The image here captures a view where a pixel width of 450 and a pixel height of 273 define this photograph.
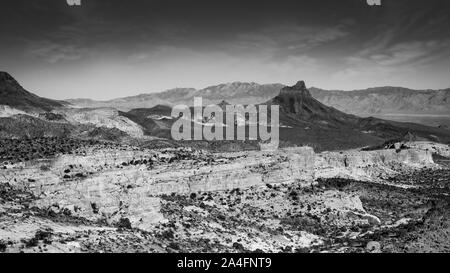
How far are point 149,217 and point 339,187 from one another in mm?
56040

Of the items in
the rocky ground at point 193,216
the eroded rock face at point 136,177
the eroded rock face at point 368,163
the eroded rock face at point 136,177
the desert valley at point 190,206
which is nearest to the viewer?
the rocky ground at point 193,216

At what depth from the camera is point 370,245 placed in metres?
60.7

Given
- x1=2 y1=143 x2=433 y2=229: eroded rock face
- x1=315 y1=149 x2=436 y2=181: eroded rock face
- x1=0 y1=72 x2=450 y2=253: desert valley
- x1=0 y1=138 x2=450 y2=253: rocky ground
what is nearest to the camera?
x1=0 y1=138 x2=450 y2=253: rocky ground

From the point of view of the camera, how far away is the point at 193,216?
67312 millimetres

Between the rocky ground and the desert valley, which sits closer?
the rocky ground

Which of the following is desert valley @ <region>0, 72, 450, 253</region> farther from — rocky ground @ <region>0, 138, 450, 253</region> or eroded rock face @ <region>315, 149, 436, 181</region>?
eroded rock face @ <region>315, 149, 436, 181</region>

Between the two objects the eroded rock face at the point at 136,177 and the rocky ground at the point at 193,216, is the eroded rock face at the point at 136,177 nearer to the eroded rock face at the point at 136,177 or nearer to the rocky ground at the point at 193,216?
the eroded rock face at the point at 136,177

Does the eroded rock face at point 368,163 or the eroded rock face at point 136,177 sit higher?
the eroded rock face at point 136,177

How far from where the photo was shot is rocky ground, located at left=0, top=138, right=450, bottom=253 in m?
50.1

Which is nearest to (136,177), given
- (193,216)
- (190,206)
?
(190,206)

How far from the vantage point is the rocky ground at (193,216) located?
50.1 metres

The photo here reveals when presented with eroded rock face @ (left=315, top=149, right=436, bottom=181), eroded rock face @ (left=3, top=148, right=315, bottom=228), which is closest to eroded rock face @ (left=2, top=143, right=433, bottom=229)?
eroded rock face @ (left=3, top=148, right=315, bottom=228)

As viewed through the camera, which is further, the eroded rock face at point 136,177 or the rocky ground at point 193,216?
the eroded rock face at point 136,177

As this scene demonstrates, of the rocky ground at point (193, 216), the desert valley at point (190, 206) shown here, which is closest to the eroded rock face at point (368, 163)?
the desert valley at point (190, 206)
